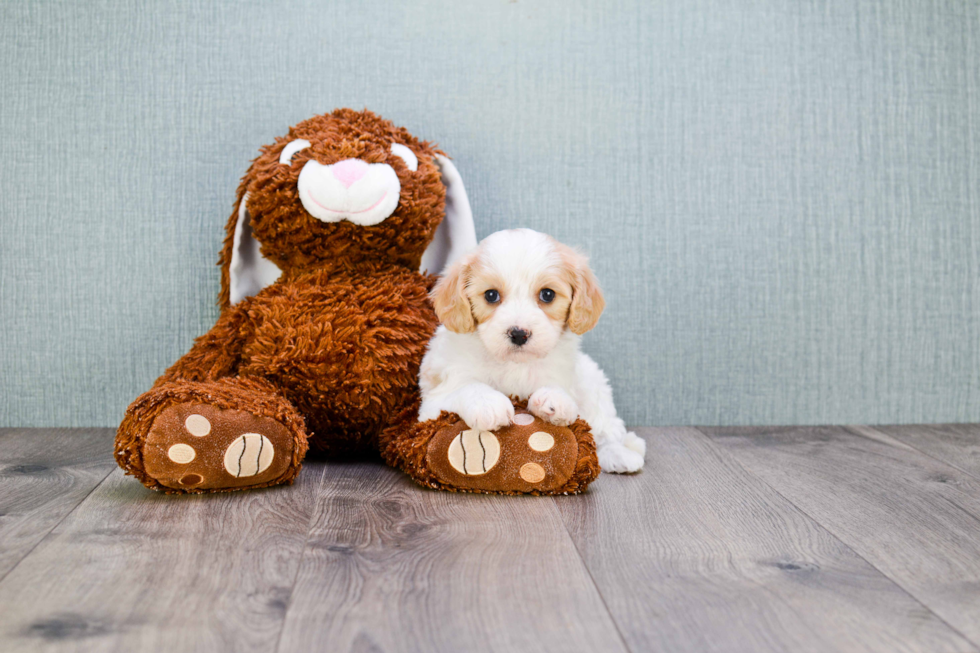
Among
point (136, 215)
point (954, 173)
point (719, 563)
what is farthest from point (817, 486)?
point (136, 215)

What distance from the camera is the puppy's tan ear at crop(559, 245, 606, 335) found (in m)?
1.28

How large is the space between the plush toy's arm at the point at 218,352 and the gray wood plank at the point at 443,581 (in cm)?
40

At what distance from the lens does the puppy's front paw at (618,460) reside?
1.39 m

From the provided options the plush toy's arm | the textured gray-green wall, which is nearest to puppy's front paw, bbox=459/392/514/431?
the plush toy's arm

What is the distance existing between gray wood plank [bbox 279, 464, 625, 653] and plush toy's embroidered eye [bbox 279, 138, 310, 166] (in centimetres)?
64

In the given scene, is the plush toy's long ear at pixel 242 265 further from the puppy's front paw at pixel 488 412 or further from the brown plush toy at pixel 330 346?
the puppy's front paw at pixel 488 412

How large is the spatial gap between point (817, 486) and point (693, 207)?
711mm

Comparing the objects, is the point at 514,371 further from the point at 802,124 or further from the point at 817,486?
the point at 802,124

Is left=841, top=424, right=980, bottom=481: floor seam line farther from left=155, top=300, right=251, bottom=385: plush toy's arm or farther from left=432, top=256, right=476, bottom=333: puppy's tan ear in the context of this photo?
left=155, top=300, right=251, bottom=385: plush toy's arm

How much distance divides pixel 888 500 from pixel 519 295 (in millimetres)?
669

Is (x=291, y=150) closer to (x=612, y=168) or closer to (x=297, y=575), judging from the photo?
(x=612, y=168)

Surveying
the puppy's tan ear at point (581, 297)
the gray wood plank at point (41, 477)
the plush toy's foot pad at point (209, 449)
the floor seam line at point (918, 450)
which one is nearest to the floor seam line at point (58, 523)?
the gray wood plank at point (41, 477)

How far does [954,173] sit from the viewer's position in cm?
183

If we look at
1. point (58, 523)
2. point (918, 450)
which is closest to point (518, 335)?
point (58, 523)
